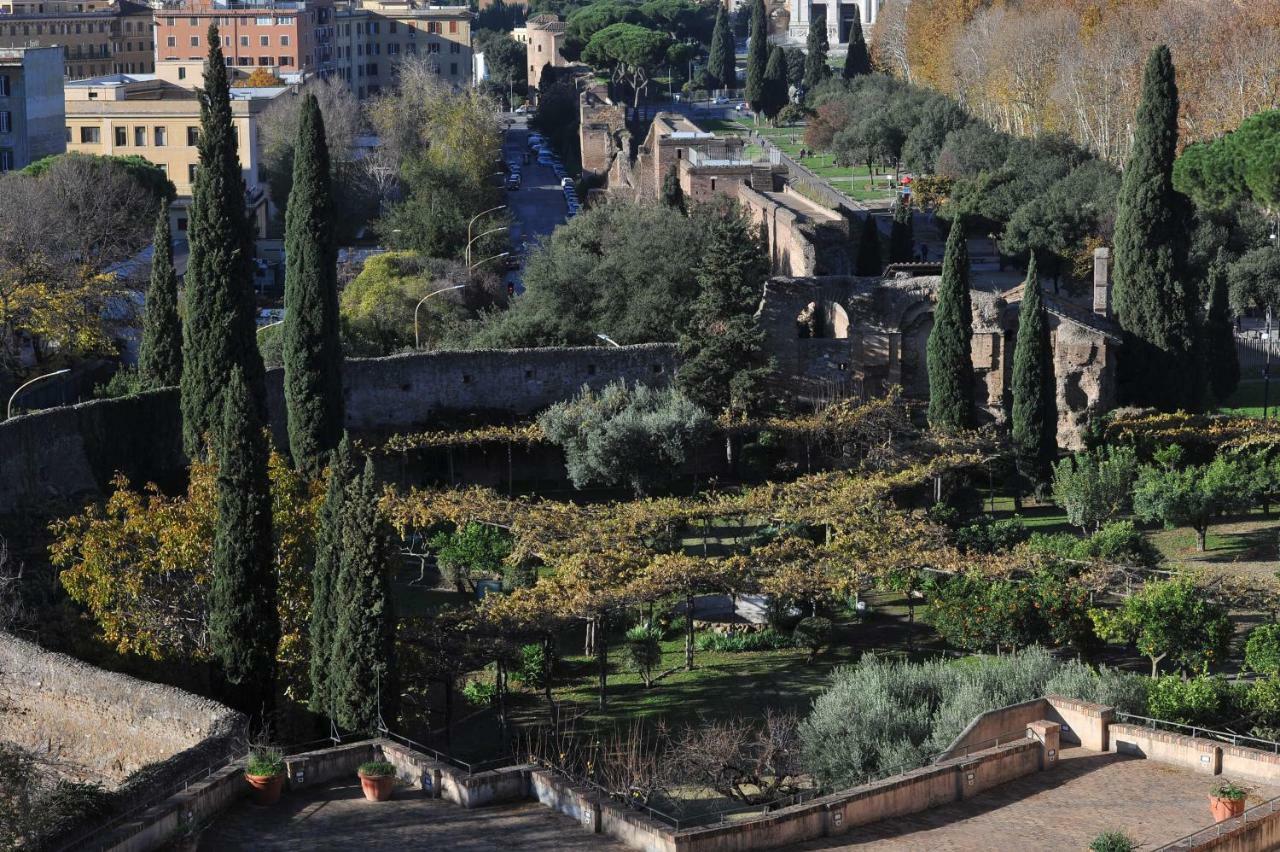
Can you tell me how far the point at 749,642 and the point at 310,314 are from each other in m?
10.7

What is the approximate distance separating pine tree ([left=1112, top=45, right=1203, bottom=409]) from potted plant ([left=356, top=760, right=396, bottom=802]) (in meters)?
27.1

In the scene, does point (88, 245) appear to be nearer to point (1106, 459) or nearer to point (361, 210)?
point (361, 210)

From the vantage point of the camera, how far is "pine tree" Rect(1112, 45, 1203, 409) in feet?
146

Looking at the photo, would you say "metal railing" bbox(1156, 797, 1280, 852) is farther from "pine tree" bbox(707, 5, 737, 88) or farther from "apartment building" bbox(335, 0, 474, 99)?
"apartment building" bbox(335, 0, 474, 99)

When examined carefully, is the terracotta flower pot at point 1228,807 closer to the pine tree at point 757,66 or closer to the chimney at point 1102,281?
the chimney at point 1102,281

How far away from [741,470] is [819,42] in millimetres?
72747

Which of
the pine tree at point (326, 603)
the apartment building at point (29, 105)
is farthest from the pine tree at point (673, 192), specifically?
the pine tree at point (326, 603)

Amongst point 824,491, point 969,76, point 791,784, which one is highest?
point 969,76

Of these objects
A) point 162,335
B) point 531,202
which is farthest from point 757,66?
point 162,335

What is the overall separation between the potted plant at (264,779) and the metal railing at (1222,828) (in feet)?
25.3

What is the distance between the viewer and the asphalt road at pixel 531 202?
73750mm

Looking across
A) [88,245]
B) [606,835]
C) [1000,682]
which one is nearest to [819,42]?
[88,245]

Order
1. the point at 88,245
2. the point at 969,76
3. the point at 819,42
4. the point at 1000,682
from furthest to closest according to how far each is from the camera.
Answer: the point at 819,42 < the point at 969,76 < the point at 88,245 < the point at 1000,682

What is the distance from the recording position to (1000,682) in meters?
26.1
